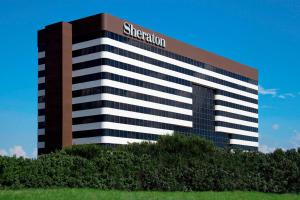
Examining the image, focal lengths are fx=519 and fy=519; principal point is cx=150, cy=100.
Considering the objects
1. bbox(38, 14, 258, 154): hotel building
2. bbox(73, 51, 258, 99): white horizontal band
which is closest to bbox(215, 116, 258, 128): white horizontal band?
bbox(73, 51, 258, 99): white horizontal band

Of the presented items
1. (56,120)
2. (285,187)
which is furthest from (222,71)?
(285,187)

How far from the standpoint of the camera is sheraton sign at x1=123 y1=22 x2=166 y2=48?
3629 inches

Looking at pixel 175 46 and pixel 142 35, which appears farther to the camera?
pixel 175 46

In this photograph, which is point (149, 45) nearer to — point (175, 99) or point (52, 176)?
point (175, 99)

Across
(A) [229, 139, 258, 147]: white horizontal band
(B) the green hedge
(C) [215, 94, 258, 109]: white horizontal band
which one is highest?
(C) [215, 94, 258, 109]: white horizontal band

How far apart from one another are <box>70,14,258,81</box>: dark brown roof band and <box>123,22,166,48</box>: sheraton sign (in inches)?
28.7

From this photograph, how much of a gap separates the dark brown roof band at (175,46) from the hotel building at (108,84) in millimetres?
191

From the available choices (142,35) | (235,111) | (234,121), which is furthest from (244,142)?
(142,35)

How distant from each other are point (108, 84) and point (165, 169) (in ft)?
166

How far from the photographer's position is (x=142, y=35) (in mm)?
95562

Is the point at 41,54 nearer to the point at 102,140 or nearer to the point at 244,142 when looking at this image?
the point at 102,140

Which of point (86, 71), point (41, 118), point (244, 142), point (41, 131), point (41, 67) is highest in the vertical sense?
point (41, 67)

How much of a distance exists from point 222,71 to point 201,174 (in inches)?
3357

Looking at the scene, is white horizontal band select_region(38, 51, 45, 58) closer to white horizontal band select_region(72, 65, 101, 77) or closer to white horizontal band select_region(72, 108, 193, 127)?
white horizontal band select_region(72, 65, 101, 77)
